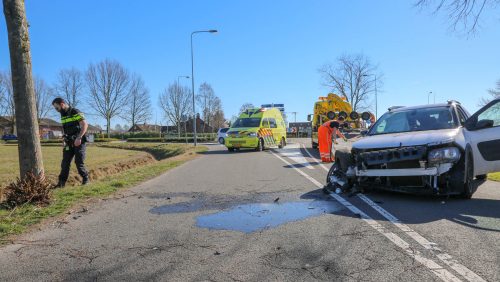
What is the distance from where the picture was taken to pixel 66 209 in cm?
657

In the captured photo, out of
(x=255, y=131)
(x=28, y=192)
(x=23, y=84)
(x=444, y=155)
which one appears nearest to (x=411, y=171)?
(x=444, y=155)

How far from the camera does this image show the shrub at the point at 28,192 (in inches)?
257

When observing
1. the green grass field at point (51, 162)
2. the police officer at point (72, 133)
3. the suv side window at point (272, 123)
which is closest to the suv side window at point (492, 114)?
Answer: the police officer at point (72, 133)

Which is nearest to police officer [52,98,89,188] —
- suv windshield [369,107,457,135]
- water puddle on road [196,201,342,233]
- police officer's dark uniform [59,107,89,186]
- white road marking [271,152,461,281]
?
police officer's dark uniform [59,107,89,186]

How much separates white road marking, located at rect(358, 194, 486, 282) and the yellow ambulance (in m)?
16.4

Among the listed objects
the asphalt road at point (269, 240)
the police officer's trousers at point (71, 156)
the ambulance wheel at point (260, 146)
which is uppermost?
the police officer's trousers at point (71, 156)

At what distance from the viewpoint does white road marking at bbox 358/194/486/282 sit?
11.7ft

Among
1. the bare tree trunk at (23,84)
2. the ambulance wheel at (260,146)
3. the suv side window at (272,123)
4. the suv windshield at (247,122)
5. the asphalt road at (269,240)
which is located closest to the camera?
the asphalt road at (269,240)

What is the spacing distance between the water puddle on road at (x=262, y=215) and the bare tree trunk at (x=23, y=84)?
9.99ft

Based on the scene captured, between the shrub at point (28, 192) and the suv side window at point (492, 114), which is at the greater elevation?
the suv side window at point (492, 114)

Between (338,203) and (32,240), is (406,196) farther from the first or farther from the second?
Result: (32,240)

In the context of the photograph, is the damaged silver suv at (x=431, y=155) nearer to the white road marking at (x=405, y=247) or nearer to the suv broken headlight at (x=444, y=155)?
the suv broken headlight at (x=444, y=155)

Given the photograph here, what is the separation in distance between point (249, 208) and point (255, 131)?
16043 millimetres

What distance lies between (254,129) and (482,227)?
17.9m
